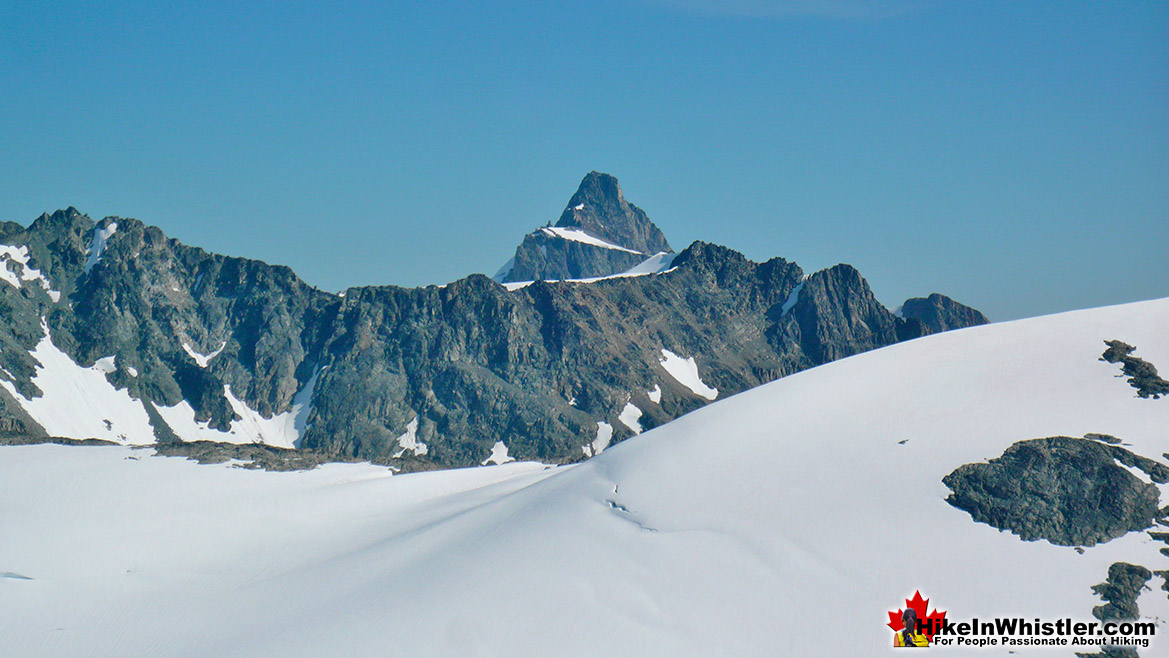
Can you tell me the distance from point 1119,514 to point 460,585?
34.1 metres

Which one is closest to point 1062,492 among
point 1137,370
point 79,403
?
point 1137,370

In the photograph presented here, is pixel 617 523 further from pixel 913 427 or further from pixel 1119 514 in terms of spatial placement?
pixel 1119 514

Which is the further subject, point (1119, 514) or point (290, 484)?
point (290, 484)

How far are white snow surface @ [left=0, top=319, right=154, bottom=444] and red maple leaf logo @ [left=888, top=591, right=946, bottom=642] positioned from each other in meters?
159

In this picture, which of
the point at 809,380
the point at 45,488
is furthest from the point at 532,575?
the point at 45,488

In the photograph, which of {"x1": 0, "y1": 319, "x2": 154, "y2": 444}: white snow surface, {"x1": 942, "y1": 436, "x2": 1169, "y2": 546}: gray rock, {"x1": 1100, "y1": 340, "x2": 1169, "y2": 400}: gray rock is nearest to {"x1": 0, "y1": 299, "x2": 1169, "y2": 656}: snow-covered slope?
{"x1": 1100, "y1": 340, "x2": 1169, "y2": 400}: gray rock

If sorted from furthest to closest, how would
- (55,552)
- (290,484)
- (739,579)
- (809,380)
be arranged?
(290,484)
(809,380)
(55,552)
(739,579)

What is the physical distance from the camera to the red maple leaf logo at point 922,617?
40.2 m

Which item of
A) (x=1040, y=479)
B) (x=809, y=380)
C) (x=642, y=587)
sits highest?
(x=809, y=380)

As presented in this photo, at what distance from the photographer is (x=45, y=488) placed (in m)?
68.1

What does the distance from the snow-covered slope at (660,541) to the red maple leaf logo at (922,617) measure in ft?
Result: 1.69

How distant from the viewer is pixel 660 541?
48.8m

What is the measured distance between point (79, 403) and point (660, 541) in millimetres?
163349

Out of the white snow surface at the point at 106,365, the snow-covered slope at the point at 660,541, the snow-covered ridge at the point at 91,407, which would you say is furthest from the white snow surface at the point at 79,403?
the snow-covered slope at the point at 660,541
